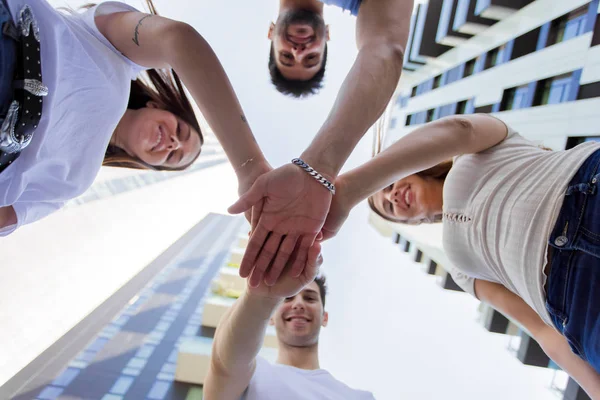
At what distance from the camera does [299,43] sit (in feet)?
8.66

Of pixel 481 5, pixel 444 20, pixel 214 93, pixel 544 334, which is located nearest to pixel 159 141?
pixel 214 93

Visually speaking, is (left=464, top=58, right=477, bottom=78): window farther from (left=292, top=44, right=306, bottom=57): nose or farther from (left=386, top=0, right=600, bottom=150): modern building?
(left=292, top=44, right=306, bottom=57): nose

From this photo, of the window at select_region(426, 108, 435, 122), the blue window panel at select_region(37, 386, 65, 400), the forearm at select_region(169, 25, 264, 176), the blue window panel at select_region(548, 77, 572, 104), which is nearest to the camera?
the forearm at select_region(169, 25, 264, 176)

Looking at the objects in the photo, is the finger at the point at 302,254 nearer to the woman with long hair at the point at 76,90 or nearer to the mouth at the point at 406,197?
the woman with long hair at the point at 76,90

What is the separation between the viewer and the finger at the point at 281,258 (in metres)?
1.49

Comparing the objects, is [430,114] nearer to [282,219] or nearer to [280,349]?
[280,349]

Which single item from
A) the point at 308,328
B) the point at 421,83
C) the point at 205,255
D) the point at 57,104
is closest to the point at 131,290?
the point at 205,255

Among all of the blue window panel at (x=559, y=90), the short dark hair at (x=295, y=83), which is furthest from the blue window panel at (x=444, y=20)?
the short dark hair at (x=295, y=83)

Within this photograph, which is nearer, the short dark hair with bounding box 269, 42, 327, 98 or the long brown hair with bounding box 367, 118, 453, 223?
the long brown hair with bounding box 367, 118, 453, 223

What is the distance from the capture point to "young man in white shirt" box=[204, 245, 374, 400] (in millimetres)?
1579

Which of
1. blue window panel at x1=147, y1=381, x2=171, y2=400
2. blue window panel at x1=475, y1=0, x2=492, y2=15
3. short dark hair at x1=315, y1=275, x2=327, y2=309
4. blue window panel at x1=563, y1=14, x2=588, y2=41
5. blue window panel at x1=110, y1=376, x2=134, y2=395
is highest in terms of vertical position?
blue window panel at x1=475, y1=0, x2=492, y2=15

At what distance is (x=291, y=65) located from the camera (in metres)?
2.74

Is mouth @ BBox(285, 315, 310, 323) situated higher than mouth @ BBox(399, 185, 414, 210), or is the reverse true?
mouth @ BBox(399, 185, 414, 210)

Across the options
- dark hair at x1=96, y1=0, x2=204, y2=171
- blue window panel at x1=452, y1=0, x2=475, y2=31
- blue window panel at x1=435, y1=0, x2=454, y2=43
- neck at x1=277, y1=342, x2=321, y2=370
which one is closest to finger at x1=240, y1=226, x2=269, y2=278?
dark hair at x1=96, y1=0, x2=204, y2=171
